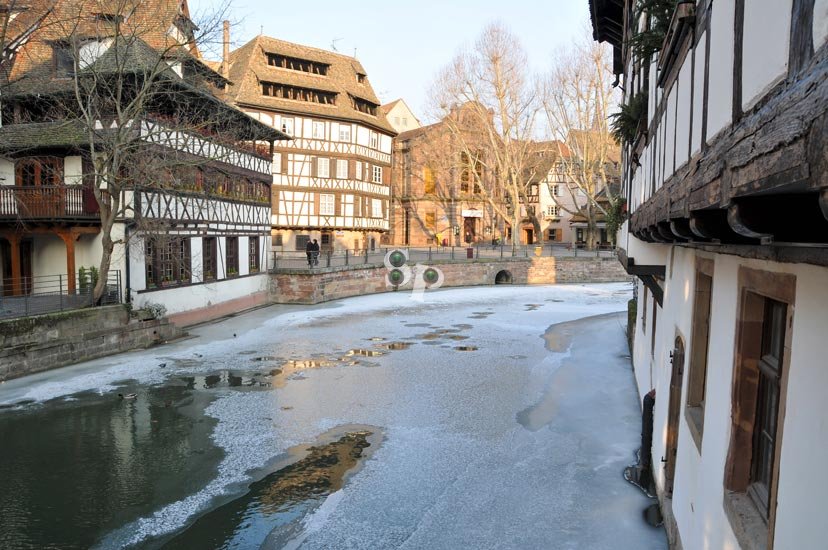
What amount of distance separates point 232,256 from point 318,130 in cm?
1677

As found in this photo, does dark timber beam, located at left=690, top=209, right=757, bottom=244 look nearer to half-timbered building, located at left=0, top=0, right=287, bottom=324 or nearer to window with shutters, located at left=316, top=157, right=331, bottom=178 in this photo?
half-timbered building, located at left=0, top=0, right=287, bottom=324

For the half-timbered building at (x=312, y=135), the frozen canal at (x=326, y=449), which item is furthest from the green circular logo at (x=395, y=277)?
the frozen canal at (x=326, y=449)

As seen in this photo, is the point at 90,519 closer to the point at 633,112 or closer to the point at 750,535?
the point at 750,535

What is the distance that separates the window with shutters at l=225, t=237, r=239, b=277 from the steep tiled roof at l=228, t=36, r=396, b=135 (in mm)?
14203

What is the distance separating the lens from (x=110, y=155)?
16391mm

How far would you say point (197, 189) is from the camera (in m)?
21.4

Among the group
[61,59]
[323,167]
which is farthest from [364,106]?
[61,59]

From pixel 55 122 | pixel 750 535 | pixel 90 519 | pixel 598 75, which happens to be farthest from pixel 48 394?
pixel 598 75

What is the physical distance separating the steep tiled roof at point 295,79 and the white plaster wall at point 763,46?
35737mm

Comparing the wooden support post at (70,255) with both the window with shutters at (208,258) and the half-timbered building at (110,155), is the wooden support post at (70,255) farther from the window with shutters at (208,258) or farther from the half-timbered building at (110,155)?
the window with shutters at (208,258)

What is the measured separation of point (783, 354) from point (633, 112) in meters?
7.52

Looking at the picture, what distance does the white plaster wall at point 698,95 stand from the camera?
14.5 feet

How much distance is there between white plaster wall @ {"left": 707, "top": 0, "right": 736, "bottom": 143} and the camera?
11.4ft

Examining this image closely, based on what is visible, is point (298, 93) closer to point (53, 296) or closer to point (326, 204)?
point (326, 204)
